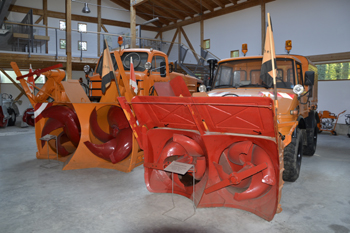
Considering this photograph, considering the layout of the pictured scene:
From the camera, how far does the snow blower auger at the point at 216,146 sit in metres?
2.99

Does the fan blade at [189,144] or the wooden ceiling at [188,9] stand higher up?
the wooden ceiling at [188,9]

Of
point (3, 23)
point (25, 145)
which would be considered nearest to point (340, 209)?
point (25, 145)

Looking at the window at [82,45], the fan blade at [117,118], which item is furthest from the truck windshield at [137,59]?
the window at [82,45]

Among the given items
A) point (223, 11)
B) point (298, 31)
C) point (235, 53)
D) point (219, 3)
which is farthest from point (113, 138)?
point (223, 11)

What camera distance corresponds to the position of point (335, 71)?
11156 millimetres

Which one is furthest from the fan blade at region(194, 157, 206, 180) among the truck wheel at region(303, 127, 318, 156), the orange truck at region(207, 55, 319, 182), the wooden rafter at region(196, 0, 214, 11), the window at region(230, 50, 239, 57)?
the wooden rafter at region(196, 0, 214, 11)

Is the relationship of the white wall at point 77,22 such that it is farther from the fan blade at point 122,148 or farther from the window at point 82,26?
the fan blade at point 122,148

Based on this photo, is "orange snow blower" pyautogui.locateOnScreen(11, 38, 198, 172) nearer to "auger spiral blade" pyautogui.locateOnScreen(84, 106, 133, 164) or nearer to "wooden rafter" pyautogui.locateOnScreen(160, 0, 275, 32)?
"auger spiral blade" pyautogui.locateOnScreen(84, 106, 133, 164)

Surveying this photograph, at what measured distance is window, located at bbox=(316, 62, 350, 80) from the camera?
1085cm

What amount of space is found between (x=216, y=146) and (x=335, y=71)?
32.8 ft

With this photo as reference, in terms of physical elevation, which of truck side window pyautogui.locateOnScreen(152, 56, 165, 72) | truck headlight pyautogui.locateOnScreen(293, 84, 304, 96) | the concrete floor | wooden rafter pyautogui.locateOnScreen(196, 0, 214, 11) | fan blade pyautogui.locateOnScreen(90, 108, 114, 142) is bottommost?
the concrete floor

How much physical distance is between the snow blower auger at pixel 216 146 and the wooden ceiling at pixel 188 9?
11.2 meters

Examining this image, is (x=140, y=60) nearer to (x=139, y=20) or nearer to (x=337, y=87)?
(x=337, y=87)

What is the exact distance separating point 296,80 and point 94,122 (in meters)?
4.02
